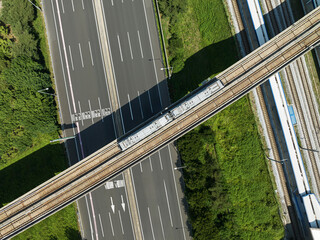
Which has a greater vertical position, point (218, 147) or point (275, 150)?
point (218, 147)

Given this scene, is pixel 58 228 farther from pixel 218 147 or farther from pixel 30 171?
pixel 218 147

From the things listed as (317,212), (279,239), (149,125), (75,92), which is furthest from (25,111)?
(317,212)

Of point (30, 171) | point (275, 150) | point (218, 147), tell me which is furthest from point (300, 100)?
point (30, 171)

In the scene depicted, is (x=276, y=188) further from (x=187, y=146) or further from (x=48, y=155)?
(x=48, y=155)

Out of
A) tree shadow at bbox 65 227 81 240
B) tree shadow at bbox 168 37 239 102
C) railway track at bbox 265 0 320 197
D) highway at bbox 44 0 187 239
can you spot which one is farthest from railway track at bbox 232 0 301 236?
tree shadow at bbox 65 227 81 240

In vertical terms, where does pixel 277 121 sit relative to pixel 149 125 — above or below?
below
